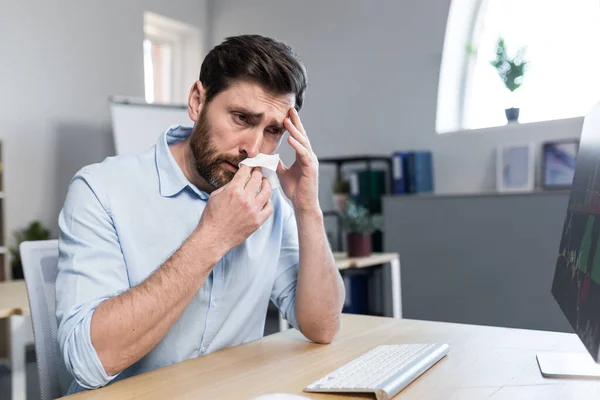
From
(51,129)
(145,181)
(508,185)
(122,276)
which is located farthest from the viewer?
(51,129)

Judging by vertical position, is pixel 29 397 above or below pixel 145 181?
below

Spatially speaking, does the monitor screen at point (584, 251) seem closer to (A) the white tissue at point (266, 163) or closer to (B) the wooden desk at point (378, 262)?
(A) the white tissue at point (266, 163)

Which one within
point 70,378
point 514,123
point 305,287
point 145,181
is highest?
point 514,123

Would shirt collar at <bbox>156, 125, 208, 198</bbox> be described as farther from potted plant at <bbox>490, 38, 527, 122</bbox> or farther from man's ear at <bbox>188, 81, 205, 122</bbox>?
potted plant at <bbox>490, 38, 527, 122</bbox>

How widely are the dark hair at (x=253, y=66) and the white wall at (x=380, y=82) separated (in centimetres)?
286

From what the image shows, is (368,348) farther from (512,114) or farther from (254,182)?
(512,114)

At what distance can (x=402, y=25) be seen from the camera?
4336 mm

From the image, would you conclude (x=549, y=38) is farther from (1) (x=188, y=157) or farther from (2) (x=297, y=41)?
(1) (x=188, y=157)

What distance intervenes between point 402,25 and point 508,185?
145cm

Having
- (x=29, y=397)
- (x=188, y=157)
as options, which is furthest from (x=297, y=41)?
(x=188, y=157)

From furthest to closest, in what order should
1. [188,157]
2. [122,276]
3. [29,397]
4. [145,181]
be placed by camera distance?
1. [29,397]
2. [188,157]
3. [145,181]
4. [122,276]

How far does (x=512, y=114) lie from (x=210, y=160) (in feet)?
9.96

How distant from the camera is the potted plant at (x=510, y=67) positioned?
374cm

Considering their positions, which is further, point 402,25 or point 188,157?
point 402,25
